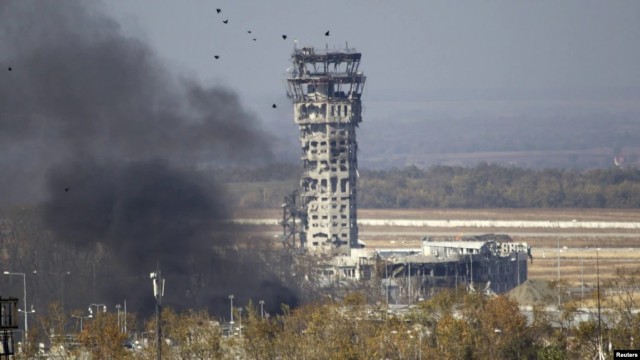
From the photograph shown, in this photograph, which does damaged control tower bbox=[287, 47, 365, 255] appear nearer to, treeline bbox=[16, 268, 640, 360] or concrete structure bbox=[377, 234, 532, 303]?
concrete structure bbox=[377, 234, 532, 303]

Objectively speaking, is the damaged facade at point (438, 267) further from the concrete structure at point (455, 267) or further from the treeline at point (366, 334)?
the treeline at point (366, 334)

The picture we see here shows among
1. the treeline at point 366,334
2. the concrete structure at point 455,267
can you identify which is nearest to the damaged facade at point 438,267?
the concrete structure at point 455,267

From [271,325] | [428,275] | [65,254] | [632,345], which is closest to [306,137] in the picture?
[428,275]

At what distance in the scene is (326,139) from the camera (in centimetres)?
18612

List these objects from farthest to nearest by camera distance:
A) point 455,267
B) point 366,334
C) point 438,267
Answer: point 455,267 < point 438,267 < point 366,334

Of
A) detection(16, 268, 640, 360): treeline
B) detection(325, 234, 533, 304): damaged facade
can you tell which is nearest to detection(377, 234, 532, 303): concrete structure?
detection(325, 234, 533, 304): damaged facade

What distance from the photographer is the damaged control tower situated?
186125mm

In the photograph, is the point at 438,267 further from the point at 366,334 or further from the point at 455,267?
the point at 366,334

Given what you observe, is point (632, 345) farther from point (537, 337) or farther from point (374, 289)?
point (374, 289)

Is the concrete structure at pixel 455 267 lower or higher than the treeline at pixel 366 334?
higher

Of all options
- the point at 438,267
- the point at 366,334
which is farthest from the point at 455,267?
the point at 366,334

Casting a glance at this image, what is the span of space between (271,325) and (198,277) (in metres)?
29.9

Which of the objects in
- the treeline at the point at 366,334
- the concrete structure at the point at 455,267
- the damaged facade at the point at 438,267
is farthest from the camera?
the concrete structure at the point at 455,267

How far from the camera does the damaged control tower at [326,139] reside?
186125 millimetres
